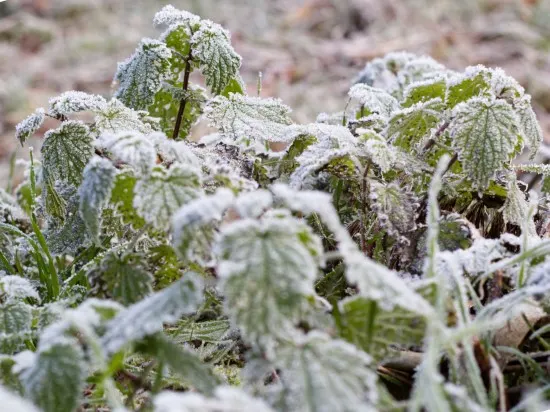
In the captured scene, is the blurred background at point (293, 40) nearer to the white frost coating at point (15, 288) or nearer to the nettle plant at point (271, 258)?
the nettle plant at point (271, 258)

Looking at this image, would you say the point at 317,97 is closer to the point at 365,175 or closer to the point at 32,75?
the point at 32,75

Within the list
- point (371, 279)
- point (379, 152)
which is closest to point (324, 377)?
point (371, 279)

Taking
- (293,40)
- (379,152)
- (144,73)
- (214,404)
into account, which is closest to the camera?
(214,404)

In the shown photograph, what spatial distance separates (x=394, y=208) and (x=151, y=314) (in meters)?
0.48

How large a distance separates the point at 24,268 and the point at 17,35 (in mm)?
3951

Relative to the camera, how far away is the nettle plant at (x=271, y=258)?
726mm

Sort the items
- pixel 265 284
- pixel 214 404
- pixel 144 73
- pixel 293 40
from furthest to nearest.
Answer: pixel 293 40, pixel 144 73, pixel 265 284, pixel 214 404

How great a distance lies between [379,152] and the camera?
1062 mm

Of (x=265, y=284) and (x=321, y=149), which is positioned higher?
(x=321, y=149)

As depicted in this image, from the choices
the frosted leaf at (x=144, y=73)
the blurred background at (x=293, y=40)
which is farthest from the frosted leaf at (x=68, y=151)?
the blurred background at (x=293, y=40)

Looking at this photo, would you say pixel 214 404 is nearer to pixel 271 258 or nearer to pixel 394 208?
pixel 271 258

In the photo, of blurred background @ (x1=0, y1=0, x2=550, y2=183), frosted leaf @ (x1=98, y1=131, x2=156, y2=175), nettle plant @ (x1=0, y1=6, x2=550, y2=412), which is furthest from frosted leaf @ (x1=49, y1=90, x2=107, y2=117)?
blurred background @ (x1=0, y1=0, x2=550, y2=183)

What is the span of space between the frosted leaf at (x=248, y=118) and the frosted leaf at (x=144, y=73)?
12cm

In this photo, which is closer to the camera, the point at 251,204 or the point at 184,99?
the point at 251,204
